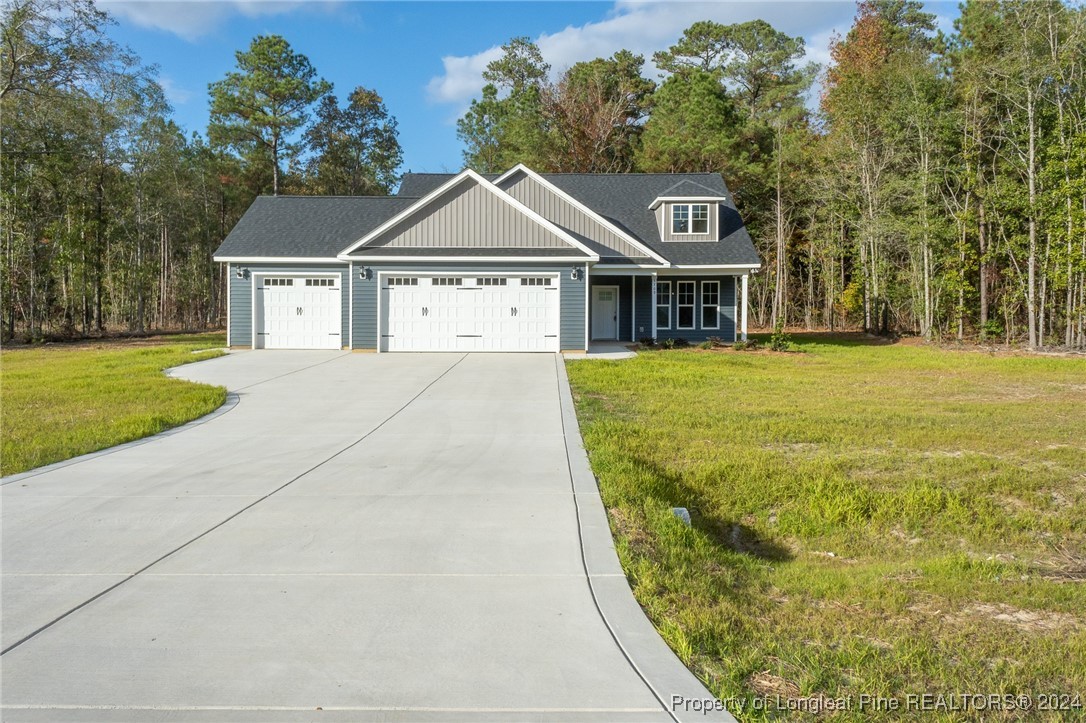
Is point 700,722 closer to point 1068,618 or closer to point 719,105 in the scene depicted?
point 1068,618

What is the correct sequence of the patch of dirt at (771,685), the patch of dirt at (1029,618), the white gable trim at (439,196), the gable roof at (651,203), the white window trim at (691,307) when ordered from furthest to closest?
the white window trim at (691,307) < the gable roof at (651,203) < the white gable trim at (439,196) < the patch of dirt at (1029,618) < the patch of dirt at (771,685)

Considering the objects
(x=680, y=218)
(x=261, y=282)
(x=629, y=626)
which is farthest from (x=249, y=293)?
(x=629, y=626)

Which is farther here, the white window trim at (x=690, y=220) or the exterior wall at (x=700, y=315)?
the white window trim at (x=690, y=220)

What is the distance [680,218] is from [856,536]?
18.6 metres

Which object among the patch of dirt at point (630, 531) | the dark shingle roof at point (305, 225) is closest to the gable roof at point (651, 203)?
the dark shingle roof at point (305, 225)

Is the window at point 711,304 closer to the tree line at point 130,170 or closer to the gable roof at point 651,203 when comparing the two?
the gable roof at point 651,203

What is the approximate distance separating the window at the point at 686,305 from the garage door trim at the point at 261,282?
10490 millimetres

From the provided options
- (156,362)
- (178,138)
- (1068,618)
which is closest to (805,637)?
(1068,618)

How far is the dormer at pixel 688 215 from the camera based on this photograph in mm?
23203

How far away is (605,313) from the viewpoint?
930 inches

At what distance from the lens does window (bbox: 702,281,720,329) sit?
2317cm

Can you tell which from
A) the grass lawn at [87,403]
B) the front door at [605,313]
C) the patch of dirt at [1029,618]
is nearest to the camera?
the patch of dirt at [1029,618]

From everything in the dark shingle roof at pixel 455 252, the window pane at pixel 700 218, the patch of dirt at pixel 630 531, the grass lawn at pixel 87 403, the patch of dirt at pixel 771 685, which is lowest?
the patch of dirt at pixel 771 685

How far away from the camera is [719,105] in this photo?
1340 inches
